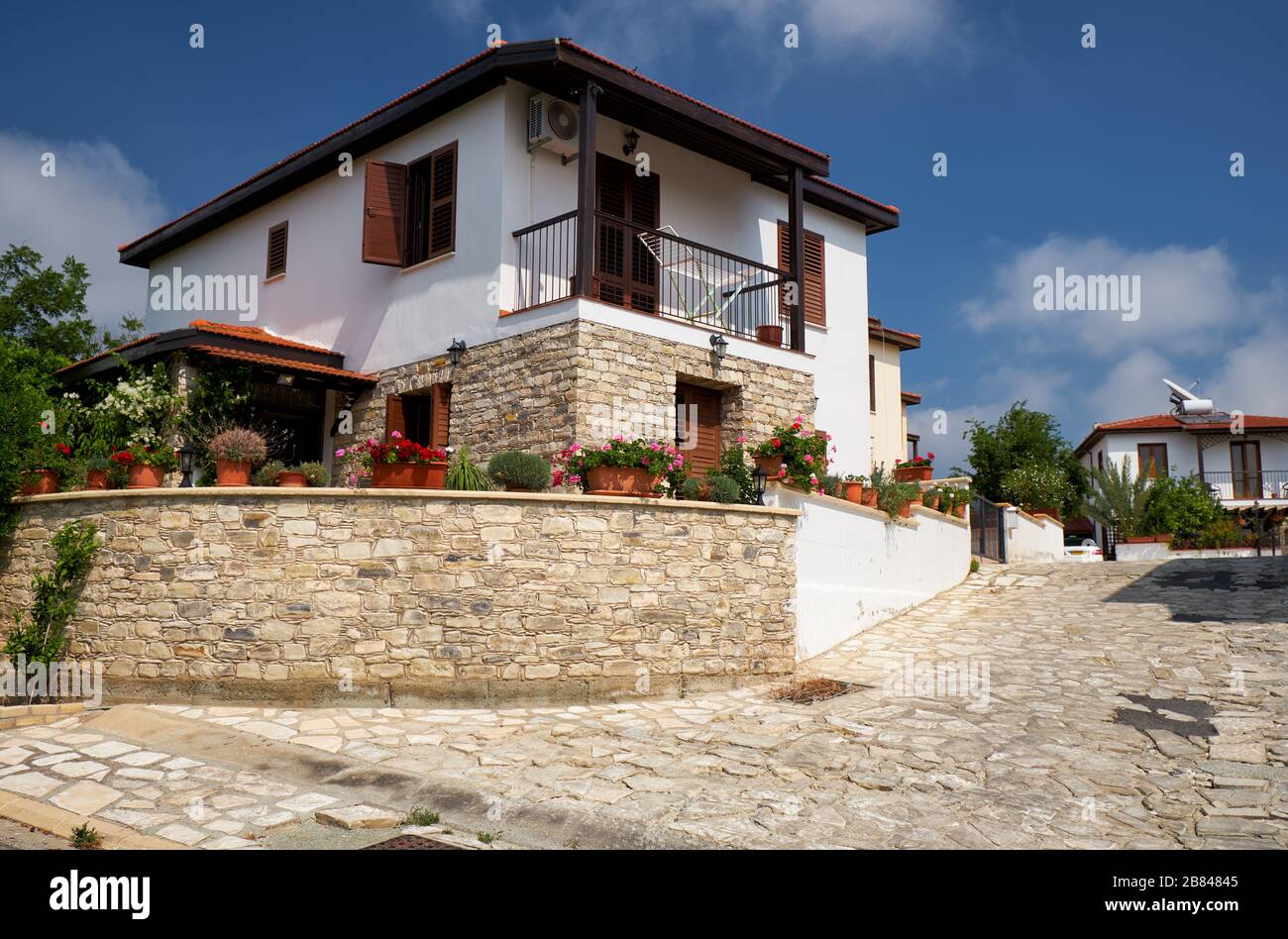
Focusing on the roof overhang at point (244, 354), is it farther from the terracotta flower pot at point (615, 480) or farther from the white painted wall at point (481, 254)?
the terracotta flower pot at point (615, 480)

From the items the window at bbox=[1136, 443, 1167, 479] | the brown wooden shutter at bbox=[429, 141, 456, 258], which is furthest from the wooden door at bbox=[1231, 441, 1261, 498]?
the brown wooden shutter at bbox=[429, 141, 456, 258]

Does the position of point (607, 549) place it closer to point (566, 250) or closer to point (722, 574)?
point (722, 574)

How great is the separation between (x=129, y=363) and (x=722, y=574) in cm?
963

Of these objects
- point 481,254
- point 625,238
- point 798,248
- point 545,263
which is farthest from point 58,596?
point 798,248

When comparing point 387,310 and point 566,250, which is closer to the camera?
point 566,250

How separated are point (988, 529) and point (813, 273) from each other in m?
6.57

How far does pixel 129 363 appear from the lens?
13469mm

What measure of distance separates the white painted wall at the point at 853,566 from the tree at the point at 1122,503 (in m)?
16.7

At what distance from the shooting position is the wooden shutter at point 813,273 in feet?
51.8

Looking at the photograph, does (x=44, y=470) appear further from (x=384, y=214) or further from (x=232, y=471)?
(x=384, y=214)

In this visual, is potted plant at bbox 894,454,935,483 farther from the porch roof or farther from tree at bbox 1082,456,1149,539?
tree at bbox 1082,456,1149,539

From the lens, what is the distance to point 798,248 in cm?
1415
